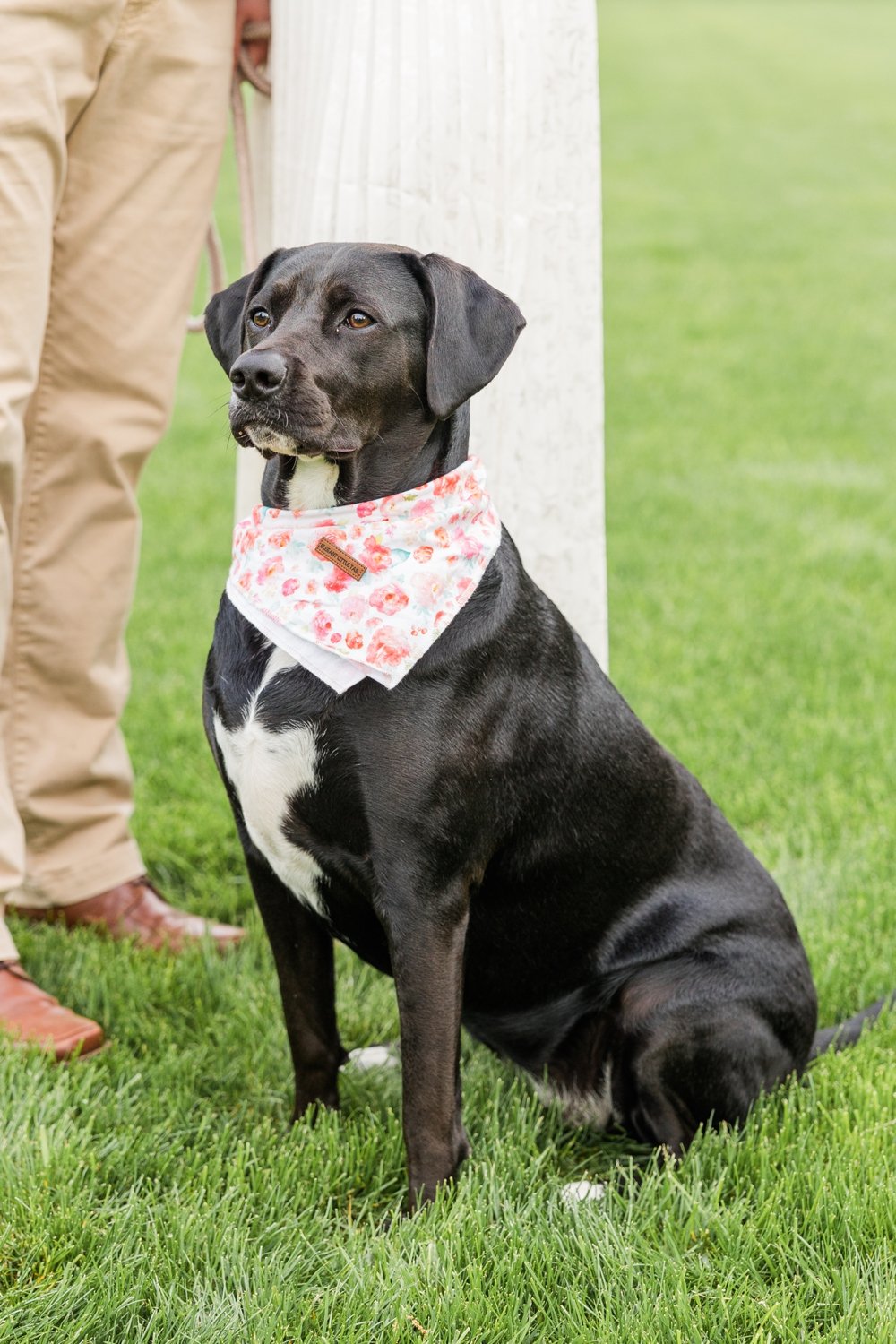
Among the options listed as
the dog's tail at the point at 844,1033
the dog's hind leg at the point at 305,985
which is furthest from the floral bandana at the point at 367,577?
the dog's tail at the point at 844,1033

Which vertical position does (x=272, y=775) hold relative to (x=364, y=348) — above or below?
below

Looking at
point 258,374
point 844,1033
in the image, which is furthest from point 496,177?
point 844,1033

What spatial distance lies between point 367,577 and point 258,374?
1.19 feet

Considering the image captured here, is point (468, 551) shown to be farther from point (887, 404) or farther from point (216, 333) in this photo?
point (887, 404)

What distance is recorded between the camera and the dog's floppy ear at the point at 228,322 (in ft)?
8.45

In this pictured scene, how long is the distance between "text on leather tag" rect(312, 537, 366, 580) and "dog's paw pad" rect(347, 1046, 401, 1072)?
1079 mm

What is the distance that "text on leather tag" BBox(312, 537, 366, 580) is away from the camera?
238cm

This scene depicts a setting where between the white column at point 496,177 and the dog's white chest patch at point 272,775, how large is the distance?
0.86 m

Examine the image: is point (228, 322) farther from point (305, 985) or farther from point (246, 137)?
point (305, 985)

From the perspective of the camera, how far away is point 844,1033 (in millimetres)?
2926

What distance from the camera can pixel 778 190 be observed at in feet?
49.4

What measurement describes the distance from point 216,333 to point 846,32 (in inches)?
1063

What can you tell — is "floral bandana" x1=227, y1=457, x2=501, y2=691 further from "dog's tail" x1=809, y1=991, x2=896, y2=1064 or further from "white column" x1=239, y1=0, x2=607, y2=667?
"dog's tail" x1=809, y1=991, x2=896, y2=1064

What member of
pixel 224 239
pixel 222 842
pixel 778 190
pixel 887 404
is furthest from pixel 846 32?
pixel 222 842
